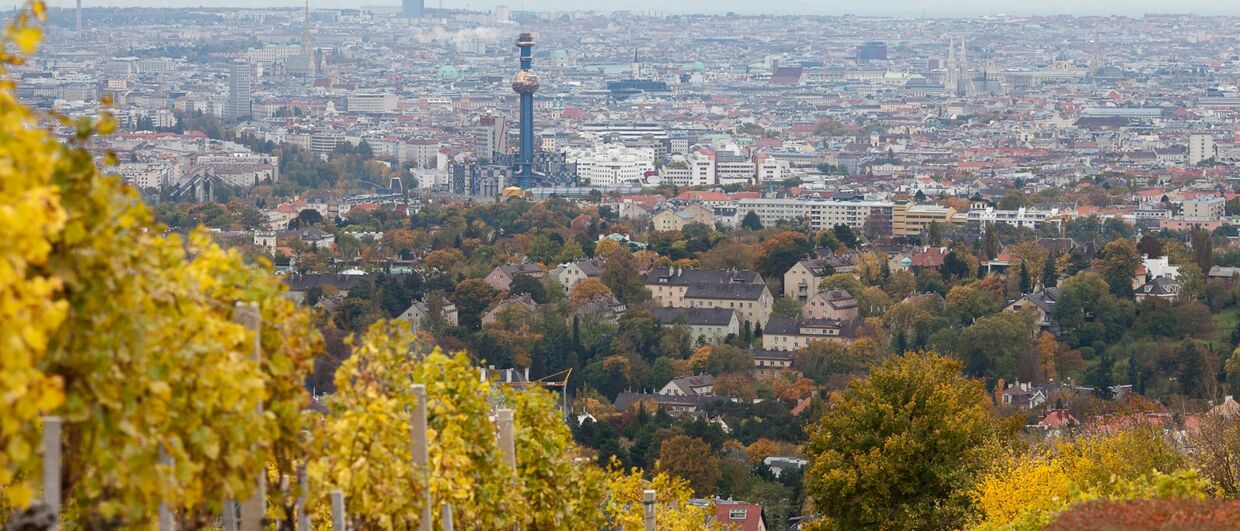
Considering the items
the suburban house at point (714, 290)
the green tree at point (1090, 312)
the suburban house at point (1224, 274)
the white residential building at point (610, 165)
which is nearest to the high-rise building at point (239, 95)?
the white residential building at point (610, 165)

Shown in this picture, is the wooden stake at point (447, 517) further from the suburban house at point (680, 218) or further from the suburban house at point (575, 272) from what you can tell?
the suburban house at point (680, 218)

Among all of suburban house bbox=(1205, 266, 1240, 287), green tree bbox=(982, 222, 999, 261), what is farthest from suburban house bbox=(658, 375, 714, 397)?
green tree bbox=(982, 222, 999, 261)

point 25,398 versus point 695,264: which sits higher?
point 25,398

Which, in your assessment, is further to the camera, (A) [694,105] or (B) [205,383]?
(A) [694,105]

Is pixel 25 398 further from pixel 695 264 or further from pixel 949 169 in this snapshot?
pixel 949 169

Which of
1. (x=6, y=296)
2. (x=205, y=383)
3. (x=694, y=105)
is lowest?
(x=694, y=105)

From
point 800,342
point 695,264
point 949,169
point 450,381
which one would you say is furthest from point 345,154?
point 450,381
